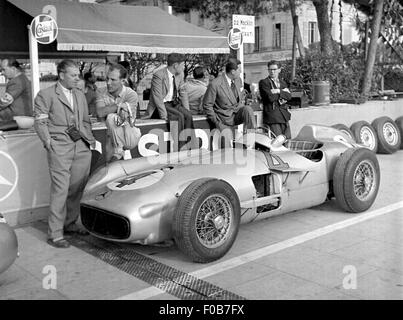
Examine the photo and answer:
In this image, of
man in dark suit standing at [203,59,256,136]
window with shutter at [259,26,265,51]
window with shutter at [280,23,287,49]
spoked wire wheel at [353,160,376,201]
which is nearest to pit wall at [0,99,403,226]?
man in dark suit standing at [203,59,256,136]

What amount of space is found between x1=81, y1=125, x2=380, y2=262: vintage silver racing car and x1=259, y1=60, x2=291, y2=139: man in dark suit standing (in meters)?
1.78

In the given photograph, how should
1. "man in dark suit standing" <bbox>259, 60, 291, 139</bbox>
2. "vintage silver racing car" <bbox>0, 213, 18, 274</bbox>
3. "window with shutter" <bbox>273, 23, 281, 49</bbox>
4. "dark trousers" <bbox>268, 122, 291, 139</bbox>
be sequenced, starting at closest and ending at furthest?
"vintage silver racing car" <bbox>0, 213, 18, 274</bbox>
"man in dark suit standing" <bbox>259, 60, 291, 139</bbox>
"dark trousers" <bbox>268, 122, 291, 139</bbox>
"window with shutter" <bbox>273, 23, 281, 49</bbox>

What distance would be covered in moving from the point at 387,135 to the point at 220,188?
272 inches

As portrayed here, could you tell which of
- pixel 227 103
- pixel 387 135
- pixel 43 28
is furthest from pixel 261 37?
pixel 43 28

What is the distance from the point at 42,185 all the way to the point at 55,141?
118 centimetres

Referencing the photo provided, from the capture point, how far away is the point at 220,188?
14.5 ft

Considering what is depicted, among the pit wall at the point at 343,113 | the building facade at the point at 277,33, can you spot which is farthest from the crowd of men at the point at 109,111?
the building facade at the point at 277,33

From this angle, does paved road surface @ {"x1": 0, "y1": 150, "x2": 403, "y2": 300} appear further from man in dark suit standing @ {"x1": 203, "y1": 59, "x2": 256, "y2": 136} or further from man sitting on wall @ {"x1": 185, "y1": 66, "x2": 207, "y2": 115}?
man sitting on wall @ {"x1": 185, "y1": 66, "x2": 207, "y2": 115}

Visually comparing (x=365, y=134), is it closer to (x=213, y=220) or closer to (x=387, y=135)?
(x=387, y=135)

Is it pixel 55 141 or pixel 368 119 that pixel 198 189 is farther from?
pixel 368 119

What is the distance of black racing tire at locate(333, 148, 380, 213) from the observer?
563cm

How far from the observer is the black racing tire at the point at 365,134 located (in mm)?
9805

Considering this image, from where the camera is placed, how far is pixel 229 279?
4145mm
